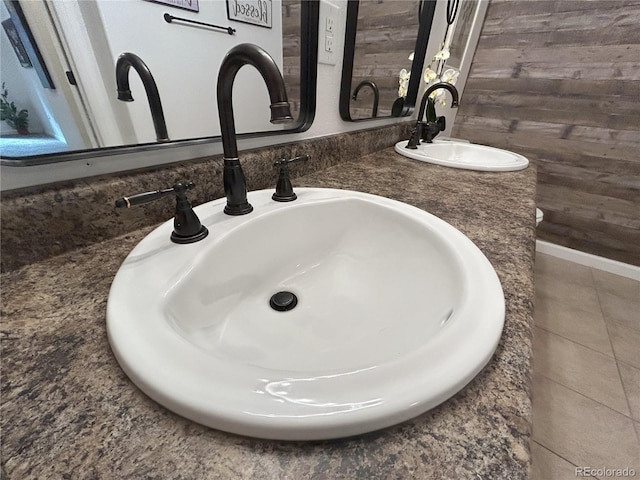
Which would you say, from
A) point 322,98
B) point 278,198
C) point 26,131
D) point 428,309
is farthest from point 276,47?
point 428,309

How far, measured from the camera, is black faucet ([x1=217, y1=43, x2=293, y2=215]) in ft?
1.15

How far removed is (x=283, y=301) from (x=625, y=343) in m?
1.88

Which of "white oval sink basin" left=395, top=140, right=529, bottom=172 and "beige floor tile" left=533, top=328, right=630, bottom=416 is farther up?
"white oval sink basin" left=395, top=140, right=529, bottom=172

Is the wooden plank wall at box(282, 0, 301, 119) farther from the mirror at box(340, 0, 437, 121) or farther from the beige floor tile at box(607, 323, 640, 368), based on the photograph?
the beige floor tile at box(607, 323, 640, 368)

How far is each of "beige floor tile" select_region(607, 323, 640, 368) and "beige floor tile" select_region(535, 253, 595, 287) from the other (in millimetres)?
398

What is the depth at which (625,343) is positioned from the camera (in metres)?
1.36

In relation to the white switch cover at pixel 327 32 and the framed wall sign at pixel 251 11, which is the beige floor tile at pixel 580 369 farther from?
the framed wall sign at pixel 251 11

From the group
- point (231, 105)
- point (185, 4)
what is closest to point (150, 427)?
point (231, 105)

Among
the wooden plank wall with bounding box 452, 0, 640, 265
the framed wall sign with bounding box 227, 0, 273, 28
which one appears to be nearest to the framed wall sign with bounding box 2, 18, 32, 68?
the framed wall sign with bounding box 227, 0, 273, 28

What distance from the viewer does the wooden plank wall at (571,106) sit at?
1.54 m

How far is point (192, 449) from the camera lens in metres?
0.20

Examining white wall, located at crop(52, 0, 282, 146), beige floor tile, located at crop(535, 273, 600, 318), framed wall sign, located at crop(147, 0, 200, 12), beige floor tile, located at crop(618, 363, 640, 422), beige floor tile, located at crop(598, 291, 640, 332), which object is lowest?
beige floor tile, located at crop(535, 273, 600, 318)

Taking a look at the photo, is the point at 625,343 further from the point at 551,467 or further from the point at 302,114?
the point at 302,114

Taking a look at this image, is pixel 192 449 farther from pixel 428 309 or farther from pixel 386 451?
pixel 428 309
